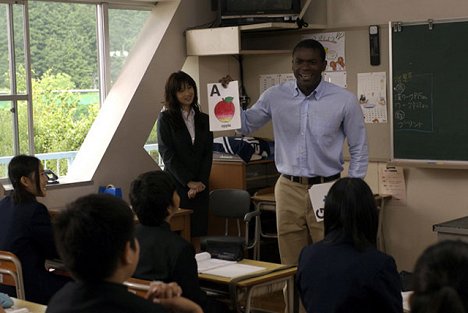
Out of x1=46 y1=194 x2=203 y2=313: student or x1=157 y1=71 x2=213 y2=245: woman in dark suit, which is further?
x1=157 y1=71 x2=213 y2=245: woman in dark suit

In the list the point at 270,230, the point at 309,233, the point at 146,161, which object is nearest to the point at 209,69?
the point at 146,161

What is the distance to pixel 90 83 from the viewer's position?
6398 mm

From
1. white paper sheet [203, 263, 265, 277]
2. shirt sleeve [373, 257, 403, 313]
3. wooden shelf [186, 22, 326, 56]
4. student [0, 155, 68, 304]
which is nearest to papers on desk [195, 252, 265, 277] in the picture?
white paper sheet [203, 263, 265, 277]

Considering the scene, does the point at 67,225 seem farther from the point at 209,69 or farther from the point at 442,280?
the point at 209,69

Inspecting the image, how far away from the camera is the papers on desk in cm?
384

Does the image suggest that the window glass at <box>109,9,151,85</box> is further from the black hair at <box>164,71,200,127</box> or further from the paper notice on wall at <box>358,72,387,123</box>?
the paper notice on wall at <box>358,72,387,123</box>

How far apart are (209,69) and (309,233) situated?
2.54 m

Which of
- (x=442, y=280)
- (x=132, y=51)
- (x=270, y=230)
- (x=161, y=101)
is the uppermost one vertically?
(x=132, y=51)

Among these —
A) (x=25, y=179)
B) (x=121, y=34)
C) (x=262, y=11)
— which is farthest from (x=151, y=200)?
(x=121, y=34)

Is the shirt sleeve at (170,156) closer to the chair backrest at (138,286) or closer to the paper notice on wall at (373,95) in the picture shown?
the paper notice on wall at (373,95)

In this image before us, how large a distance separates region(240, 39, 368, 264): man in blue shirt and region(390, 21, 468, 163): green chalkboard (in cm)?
127

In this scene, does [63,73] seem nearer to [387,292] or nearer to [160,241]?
[160,241]

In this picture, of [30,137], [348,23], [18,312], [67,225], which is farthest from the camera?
[348,23]

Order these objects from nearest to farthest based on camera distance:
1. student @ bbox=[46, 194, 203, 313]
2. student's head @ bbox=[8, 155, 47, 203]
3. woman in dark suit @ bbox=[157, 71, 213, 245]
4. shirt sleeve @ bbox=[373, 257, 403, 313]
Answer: student @ bbox=[46, 194, 203, 313]
shirt sleeve @ bbox=[373, 257, 403, 313]
student's head @ bbox=[8, 155, 47, 203]
woman in dark suit @ bbox=[157, 71, 213, 245]
